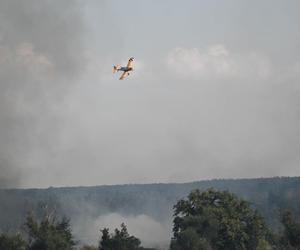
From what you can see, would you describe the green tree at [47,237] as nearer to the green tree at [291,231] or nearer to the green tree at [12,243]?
the green tree at [12,243]

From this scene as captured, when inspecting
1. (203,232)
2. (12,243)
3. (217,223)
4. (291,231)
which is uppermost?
(217,223)

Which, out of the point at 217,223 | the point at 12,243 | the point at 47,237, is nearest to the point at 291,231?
the point at 217,223

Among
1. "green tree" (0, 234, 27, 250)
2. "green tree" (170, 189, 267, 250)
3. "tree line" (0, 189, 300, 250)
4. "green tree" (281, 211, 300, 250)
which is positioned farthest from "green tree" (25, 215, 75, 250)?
"green tree" (281, 211, 300, 250)

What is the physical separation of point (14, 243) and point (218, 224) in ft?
150

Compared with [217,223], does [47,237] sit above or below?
below

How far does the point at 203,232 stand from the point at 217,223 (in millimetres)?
4905

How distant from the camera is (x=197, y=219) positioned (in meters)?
141

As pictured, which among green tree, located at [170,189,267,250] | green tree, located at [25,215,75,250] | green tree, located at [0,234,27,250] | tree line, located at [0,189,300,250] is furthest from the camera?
green tree, located at [170,189,267,250]

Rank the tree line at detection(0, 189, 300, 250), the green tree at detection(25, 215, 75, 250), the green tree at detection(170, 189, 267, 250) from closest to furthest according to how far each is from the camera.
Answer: the green tree at detection(25, 215, 75, 250)
the tree line at detection(0, 189, 300, 250)
the green tree at detection(170, 189, 267, 250)

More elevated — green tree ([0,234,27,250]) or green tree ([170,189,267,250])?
green tree ([170,189,267,250])

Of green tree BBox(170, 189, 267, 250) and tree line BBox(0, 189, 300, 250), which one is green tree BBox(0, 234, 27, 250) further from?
green tree BBox(170, 189, 267, 250)

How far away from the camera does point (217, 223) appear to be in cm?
14275

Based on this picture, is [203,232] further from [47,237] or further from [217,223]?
[47,237]

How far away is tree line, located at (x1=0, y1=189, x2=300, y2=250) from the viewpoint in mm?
127750
